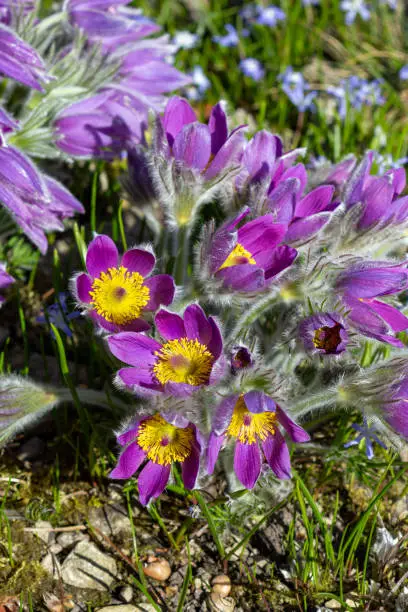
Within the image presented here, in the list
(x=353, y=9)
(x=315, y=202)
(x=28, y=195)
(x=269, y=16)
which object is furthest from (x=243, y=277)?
(x=353, y=9)

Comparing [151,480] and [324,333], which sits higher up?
[324,333]

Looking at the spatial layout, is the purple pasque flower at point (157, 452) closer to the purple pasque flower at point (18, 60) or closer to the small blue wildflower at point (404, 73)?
the purple pasque flower at point (18, 60)

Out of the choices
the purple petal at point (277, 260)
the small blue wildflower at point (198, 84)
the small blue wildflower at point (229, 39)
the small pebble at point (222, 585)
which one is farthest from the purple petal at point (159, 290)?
the small blue wildflower at point (229, 39)

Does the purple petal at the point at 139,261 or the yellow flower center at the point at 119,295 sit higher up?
the purple petal at the point at 139,261


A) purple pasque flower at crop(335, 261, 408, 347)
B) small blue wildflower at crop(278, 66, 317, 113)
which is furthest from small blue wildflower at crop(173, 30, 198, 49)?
purple pasque flower at crop(335, 261, 408, 347)

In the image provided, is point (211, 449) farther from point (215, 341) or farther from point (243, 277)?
point (243, 277)

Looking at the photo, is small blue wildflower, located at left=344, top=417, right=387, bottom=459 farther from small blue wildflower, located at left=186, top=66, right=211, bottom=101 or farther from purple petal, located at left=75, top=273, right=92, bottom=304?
small blue wildflower, located at left=186, top=66, right=211, bottom=101

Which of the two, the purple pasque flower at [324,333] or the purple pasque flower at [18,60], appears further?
the purple pasque flower at [18,60]
